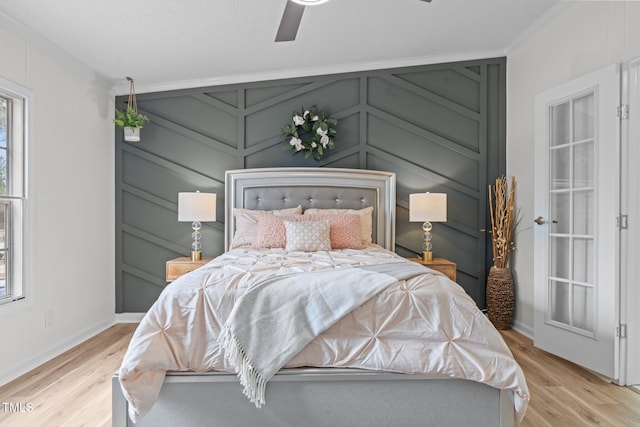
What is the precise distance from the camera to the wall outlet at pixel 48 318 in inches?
119

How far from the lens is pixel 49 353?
3016mm

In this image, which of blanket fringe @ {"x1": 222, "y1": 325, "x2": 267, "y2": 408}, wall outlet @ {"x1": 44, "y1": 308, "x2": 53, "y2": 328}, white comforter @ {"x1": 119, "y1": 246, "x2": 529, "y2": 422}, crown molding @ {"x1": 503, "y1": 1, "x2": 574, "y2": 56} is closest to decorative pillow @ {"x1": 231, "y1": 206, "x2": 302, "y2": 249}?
wall outlet @ {"x1": 44, "y1": 308, "x2": 53, "y2": 328}

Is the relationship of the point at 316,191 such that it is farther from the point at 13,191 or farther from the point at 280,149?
the point at 13,191

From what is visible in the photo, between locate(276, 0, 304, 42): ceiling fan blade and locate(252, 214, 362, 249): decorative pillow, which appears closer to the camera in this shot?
locate(276, 0, 304, 42): ceiling fan blade

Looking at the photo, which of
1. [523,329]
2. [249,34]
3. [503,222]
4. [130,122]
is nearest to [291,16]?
[249,34]

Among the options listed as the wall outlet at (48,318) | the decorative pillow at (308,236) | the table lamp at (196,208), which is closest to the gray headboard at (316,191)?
the table lamp at (196,208)

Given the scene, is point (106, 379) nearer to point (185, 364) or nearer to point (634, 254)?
point (185, 364)

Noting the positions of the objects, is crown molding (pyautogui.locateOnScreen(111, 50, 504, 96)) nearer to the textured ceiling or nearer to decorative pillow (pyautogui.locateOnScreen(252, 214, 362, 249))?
the textured ceiling

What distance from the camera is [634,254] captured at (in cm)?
249

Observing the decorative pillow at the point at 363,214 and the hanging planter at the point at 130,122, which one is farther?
the hanging planter at the point at 130,122

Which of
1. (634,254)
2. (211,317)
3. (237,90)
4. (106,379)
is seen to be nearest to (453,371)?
(211,317)

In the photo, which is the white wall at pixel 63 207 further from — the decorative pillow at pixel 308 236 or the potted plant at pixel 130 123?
the decorative pillow at pixel 308 236

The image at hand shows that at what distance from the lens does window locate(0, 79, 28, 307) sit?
2.74 m

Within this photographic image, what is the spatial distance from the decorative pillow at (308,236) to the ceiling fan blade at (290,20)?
144 cm
